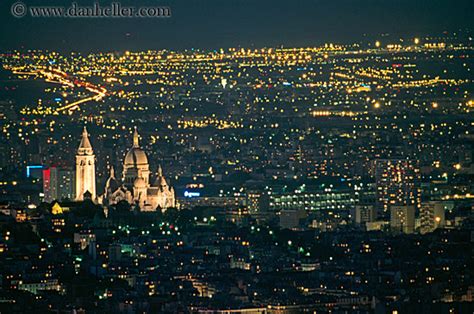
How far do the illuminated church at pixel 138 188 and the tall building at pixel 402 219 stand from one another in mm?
4581

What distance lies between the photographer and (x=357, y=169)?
237 ft

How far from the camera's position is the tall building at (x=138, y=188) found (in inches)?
2591

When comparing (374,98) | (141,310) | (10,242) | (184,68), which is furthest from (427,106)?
(141,310)

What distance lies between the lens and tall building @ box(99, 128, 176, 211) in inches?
2591

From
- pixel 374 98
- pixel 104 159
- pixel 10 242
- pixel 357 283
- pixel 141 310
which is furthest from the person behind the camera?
pixel 374 98

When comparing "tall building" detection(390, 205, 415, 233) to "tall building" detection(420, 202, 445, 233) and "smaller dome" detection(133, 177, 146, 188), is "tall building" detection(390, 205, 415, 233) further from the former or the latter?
"smaller dome" detection(133, 177, 146, 188)

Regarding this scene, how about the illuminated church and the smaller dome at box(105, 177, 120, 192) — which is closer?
the illuminated church

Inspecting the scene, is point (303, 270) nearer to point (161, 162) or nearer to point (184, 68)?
point (161, 162)

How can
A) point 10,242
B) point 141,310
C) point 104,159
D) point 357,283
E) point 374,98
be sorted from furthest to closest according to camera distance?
point 374,98 → point 104,159 → point 10,242 → point 357,283 → point 141,310

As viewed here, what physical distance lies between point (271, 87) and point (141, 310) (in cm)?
3581

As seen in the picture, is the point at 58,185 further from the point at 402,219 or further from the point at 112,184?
the point at 402,219

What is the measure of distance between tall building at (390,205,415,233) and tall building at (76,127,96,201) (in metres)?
6.04

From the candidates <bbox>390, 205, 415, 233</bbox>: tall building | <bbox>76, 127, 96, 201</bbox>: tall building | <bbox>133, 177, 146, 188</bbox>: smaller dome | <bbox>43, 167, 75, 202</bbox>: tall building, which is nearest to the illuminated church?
<bbox>133, 177, 146, 188</bbox>: smaller dome

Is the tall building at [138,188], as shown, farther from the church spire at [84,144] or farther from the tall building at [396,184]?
the tall building at [396,184]
